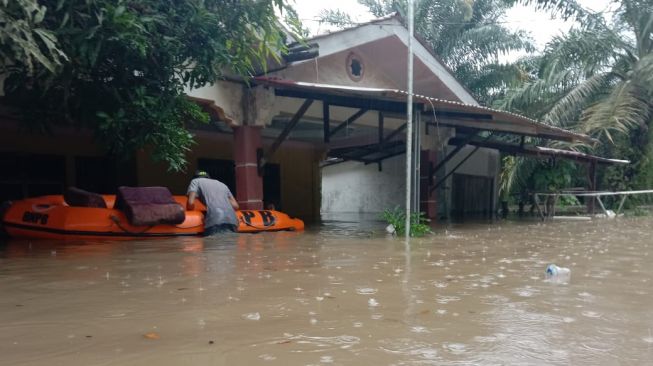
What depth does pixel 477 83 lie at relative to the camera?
1941 cm

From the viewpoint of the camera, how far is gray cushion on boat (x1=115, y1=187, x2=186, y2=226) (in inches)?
273

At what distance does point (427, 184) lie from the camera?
13.0 metres

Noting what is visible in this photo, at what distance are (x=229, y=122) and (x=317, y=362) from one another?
267 inches

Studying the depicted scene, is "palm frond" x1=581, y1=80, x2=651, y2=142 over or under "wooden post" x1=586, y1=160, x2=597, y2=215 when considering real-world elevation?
over

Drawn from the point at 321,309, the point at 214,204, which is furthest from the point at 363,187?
the point at 321,309

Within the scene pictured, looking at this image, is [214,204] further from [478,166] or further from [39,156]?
[478,166]

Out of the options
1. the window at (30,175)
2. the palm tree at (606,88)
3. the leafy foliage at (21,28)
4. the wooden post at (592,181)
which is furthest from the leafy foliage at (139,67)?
the wooden post at (592,181)

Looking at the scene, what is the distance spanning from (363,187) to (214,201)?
11253mm

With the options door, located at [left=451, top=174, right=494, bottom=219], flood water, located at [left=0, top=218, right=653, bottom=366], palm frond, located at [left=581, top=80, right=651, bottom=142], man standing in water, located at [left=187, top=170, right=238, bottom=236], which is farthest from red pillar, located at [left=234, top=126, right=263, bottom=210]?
palm frond, located at [left=581, top=80, right=651, bottom=142]

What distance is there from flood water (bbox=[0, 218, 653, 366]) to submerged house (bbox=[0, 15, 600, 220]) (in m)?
3.40

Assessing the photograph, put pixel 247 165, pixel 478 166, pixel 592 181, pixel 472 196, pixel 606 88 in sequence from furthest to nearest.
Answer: pixel 478 166 < pixel 472 196 < pixel 606 88 < pixel 592 181 < pixel 247 165

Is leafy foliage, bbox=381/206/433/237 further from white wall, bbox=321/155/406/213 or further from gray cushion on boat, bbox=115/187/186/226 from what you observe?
white wall, bbox=321/155/406/213

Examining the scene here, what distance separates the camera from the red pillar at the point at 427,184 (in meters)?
12.9

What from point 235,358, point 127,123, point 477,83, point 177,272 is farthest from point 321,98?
point 477,83
